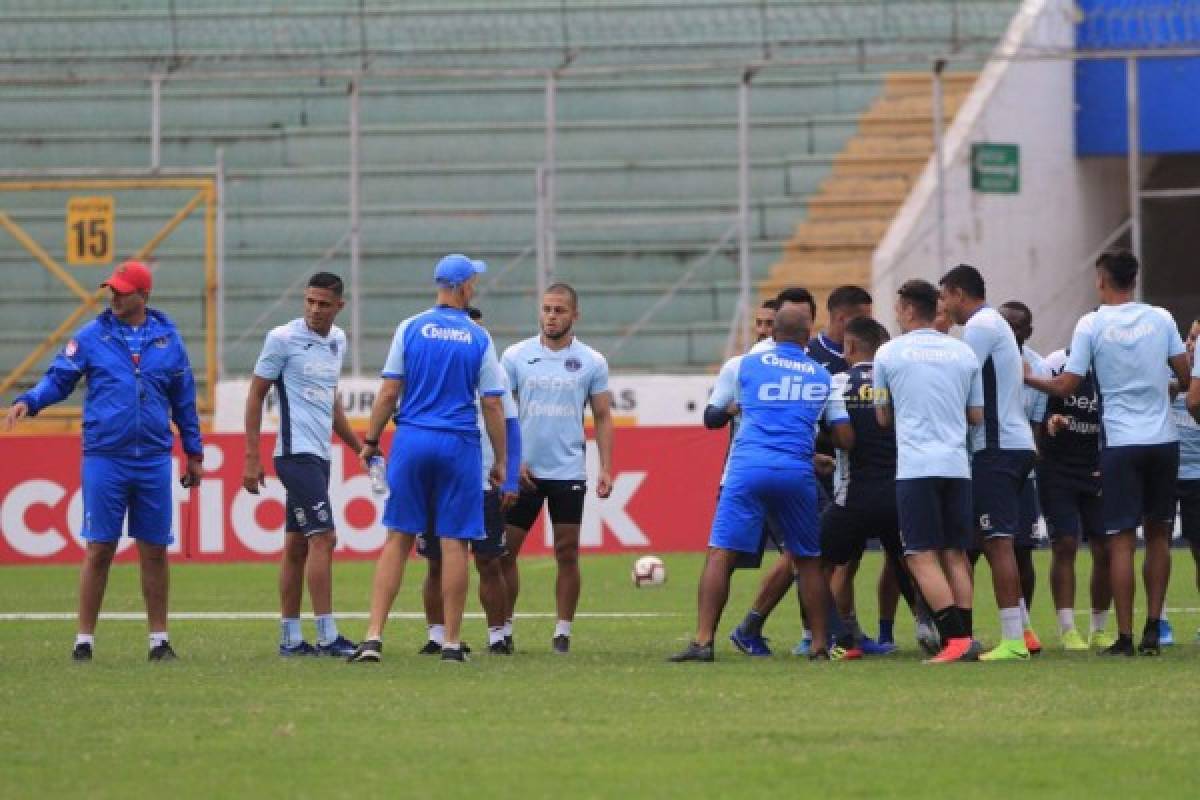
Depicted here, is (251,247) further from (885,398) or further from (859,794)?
(859,794)

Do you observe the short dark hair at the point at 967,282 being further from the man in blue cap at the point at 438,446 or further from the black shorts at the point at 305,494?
the black shorts at the point at 305,494

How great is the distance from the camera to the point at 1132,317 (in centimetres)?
1395

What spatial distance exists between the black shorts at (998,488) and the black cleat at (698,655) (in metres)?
1.69

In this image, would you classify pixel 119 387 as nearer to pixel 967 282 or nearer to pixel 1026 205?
pixel 967 282

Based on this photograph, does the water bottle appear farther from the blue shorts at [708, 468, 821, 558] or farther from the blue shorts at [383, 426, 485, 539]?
the blue shorts at [708, 468, 821, 558]

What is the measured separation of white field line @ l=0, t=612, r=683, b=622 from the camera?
57.9ft

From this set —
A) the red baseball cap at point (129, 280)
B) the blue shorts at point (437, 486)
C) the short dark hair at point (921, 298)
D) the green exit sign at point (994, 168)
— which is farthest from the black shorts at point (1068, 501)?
the green exit sign at point (994, 168)

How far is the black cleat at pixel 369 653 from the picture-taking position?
1335 centimetres

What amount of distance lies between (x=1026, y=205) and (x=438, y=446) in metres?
16.8

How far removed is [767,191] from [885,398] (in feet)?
55.4

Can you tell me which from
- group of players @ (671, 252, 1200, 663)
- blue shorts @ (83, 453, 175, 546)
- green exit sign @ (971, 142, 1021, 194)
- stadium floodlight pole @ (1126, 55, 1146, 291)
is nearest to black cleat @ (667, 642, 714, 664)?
group of players @ (671, 252, 1200, 663)

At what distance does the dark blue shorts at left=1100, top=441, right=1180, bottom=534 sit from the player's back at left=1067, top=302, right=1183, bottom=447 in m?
0.06

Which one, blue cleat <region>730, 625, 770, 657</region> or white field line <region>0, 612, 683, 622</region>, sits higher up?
blue cleat <region>730, 625, 770, 657</region>

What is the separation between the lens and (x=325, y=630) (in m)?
14.3
